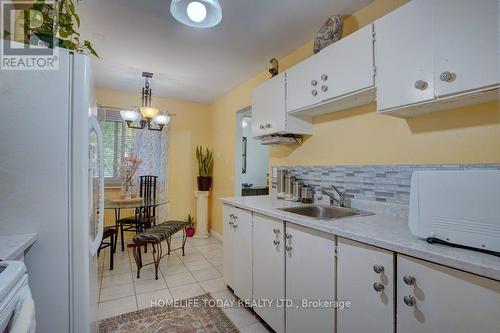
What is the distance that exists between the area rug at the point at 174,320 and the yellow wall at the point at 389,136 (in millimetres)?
1606

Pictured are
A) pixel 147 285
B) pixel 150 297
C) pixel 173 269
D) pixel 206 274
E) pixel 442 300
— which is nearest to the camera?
pixel 442 300

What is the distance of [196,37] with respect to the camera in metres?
2.26

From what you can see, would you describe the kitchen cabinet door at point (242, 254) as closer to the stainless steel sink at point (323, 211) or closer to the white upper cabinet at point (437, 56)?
the stainless steel sink at point (323, 211)

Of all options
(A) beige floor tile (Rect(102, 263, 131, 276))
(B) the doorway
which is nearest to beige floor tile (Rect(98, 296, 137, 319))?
(A) beige floor tile (Rect(102, 263, 131, 276))

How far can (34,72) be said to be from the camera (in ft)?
3.28

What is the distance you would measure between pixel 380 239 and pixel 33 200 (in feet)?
5.02

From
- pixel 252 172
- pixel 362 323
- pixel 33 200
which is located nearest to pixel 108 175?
pixel 252 172

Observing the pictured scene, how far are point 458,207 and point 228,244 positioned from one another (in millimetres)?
1857

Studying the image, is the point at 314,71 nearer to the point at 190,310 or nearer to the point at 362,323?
the point at 362,323

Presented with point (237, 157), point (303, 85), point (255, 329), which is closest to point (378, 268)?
point (255, 329)

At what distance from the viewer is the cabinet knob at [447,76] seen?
3.61 feet

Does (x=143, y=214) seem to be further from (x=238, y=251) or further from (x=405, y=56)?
(x=405, y=56)

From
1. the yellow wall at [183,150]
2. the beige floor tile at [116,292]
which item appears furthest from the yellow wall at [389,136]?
the beige floor tile at [116,292]

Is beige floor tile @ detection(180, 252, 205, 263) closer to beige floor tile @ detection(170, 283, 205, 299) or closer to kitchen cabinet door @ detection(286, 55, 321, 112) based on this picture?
beige floor tile @ detection(170, 283, 205, 299)
